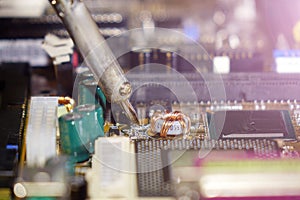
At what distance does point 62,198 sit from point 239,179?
59 cm

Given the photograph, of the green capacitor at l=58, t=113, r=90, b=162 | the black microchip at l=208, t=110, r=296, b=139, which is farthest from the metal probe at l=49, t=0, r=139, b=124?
the black microchip at l=208, t=110, r=296, b=139

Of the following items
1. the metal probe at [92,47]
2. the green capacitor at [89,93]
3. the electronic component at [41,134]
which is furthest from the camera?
the green capacitor at [89,93]

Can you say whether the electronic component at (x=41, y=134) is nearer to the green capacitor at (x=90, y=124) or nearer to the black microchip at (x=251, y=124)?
the green capacitor at (x=90, y=124)

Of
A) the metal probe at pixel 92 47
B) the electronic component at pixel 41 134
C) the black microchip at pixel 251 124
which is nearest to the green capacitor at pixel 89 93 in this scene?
the metal probe at pixel 92 47

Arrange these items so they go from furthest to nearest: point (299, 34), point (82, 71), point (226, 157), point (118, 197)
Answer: point (299, 34)
point (82, 71)
point (226, 157)
point (118, 197)

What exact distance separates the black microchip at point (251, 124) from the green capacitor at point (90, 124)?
1.48 ft

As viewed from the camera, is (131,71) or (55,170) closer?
(55,170)

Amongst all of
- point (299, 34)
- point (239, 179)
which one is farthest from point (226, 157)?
point (299, 34)

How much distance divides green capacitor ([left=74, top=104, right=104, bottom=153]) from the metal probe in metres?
0.13

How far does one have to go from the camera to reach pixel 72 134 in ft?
6.78

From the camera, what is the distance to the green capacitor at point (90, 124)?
6.84 feet

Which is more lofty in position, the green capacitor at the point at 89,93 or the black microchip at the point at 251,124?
the green capacitor at the point at 89,93

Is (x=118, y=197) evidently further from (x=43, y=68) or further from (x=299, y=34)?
(x=299, y=34)

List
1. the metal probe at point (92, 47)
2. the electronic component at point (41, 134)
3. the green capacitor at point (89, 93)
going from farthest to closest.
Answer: the green capacitor at point (89, 93) → the metal probe at point (92, 47) → the electronic component at point (41, 134)
